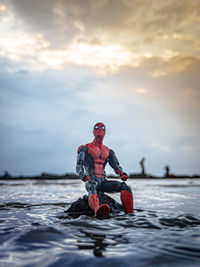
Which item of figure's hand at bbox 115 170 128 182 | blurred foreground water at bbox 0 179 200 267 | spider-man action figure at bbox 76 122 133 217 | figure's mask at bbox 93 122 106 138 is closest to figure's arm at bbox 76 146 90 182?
spider-man action figure at bbox 76 122 133 217

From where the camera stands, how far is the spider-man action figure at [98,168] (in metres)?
4.99

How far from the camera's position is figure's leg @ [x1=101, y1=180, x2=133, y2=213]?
15.6 feet

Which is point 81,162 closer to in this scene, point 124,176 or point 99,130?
point 99,130

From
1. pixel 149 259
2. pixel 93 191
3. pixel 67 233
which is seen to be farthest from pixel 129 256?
pixel 93 191

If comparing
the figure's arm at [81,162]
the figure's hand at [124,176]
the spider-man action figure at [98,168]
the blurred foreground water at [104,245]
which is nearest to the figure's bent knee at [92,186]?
the spider-man action figure at [98,168]

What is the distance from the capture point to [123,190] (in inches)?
197

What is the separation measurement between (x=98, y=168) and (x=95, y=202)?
95cm

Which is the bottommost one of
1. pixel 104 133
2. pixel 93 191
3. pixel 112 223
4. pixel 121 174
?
pixel 112 223

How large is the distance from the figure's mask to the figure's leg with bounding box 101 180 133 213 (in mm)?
1179

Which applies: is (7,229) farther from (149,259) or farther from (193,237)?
(193,237)

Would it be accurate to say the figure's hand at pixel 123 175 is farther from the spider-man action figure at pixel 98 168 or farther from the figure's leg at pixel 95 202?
the figure's leg at pixel 95 202

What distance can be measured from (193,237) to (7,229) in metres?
2.55

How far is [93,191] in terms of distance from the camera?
501 cm

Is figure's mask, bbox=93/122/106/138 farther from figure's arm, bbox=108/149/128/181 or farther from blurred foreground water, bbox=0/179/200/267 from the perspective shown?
blurred foreground water, bbox=0/179/200/267
